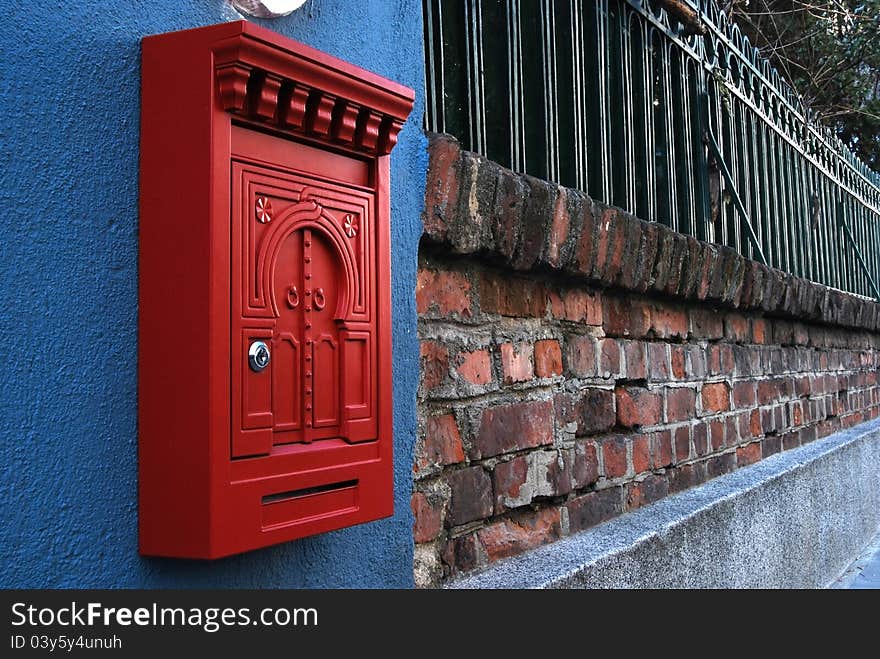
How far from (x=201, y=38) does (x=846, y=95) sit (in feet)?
21.3

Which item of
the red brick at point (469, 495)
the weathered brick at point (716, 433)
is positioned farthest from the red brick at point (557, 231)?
the weathered brick at point (716, 433)

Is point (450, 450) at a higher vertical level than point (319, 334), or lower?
lower

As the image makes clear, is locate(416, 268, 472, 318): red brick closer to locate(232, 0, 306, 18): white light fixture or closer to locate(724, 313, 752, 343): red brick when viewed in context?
locate(232, 0, 306, 18): white light fixture

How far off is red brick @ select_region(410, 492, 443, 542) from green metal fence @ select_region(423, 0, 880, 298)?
671 millimetres

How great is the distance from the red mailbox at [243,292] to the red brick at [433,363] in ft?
1.52

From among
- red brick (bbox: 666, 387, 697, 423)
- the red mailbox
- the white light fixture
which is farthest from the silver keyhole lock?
red brick (bbox: 666, 387, 697, 423)

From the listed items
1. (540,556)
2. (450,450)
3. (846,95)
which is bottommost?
(540,556)

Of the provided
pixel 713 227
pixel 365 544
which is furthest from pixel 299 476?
pixel 713 227

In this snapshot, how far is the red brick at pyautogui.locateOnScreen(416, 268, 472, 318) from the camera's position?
159 cm

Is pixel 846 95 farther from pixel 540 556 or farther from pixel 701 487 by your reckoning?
pixel 540 556

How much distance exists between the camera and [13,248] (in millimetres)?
893

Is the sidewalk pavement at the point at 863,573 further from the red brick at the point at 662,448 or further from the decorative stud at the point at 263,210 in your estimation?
the decorative stud at the point at 263,210

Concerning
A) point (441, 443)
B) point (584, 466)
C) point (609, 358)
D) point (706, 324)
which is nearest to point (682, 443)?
point (706, 324)

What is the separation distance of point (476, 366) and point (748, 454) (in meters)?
1.92
